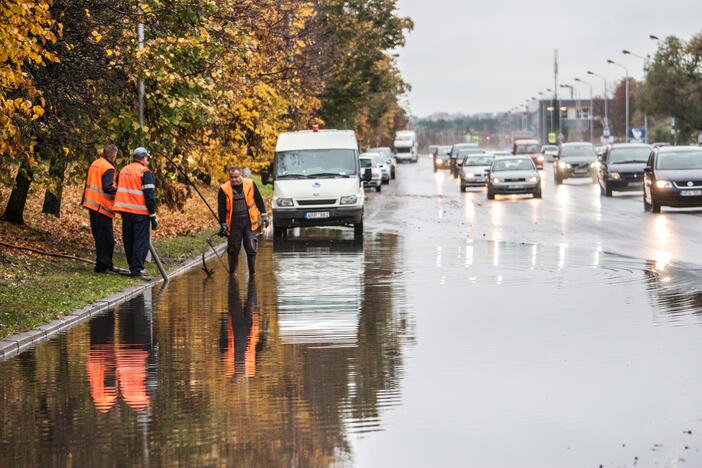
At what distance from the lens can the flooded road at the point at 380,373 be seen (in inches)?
312

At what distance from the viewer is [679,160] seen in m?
38.7

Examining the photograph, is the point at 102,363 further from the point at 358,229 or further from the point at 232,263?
the point at 358,229

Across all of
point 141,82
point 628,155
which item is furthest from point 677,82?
point 141,82

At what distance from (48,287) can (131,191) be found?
8.30 ft

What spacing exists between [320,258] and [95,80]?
15.5 feet

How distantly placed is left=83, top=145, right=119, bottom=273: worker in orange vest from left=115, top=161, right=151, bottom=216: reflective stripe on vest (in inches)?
10.8

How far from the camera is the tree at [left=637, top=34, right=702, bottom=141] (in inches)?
3735

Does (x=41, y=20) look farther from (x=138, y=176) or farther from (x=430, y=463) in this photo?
(x=430, y=463)

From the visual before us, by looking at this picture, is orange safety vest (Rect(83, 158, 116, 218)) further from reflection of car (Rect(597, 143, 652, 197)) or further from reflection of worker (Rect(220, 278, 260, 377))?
reflection of car (Rect(597, 143, 652, 197))

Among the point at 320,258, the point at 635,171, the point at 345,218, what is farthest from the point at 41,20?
the point at 635,171

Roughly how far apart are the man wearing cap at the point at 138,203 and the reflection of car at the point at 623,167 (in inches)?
1282

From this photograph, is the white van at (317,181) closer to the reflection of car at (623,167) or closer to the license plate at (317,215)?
the license plate at (317,215)

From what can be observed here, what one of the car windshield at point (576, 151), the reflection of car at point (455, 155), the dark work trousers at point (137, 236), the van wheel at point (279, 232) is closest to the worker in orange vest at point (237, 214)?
the dark work trousers at point (137, 236)

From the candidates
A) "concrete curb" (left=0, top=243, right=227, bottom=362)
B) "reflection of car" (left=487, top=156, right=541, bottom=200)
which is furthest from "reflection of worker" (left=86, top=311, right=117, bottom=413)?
"reflection of car" (left=487, top=156, right=541, bottom=200)
